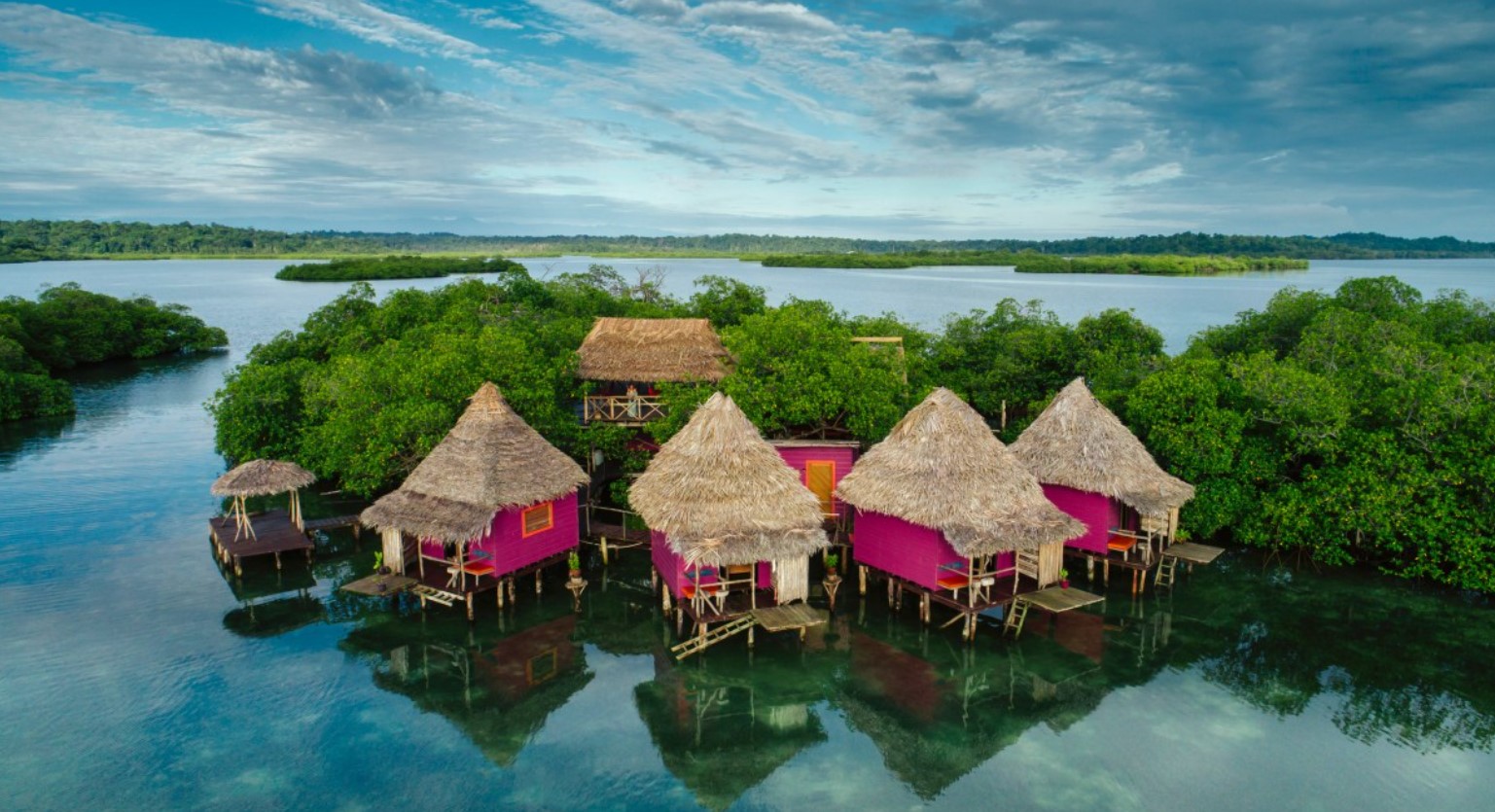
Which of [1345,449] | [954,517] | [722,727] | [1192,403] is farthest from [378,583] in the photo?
[1345,449]

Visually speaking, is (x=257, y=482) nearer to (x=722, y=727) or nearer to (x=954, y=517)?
(x=722, y=727)

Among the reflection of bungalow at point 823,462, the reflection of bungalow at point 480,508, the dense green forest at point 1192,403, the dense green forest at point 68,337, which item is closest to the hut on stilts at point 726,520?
the reflection of bungalow at point 480,508

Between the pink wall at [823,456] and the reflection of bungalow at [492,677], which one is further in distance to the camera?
the pink wall at [823,456]

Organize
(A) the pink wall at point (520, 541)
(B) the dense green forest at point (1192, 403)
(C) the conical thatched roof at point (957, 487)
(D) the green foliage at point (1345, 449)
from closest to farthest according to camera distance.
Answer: (C) the conical thatched roof at point (957, 487), (A) the pink wall at point (520, 541), (D) the green foliage at point (1345, 449), (B) the dense green forest at point (1192, 403)

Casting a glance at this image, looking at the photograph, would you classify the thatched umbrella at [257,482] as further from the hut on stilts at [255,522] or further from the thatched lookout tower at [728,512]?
the thatched lookout tower at [728,512]

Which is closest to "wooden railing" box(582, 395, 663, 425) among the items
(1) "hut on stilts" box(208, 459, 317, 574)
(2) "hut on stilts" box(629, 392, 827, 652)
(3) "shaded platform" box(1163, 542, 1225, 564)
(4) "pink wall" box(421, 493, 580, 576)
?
(4) "pink wall" box(421, 493, 580, 576)

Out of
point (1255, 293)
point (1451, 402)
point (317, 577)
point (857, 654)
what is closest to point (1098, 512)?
point (857, 654)

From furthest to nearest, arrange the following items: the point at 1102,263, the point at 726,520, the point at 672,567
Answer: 1. the point at 1102,263
2. the point at 672,567
3. the point at 726,520
